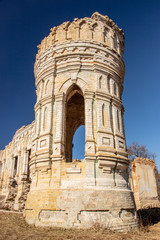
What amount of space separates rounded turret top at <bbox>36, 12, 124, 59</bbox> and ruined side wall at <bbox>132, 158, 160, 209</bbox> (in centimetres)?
989

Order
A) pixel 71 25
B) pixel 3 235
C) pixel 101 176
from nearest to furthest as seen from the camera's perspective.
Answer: pixel 3 235, pixel 101 176, pixel 71 25

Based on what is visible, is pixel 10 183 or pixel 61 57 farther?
pixel 10 183

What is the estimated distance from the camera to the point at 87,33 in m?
11.4

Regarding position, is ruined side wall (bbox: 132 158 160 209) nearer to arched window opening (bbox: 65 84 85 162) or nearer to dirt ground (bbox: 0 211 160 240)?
arched window opening (bbox: 65 84 85 162)

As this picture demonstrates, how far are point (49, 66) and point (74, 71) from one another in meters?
1.56

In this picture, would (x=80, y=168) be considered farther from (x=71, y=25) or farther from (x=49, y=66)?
(x=71, y=25)

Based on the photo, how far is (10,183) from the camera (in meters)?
21.1

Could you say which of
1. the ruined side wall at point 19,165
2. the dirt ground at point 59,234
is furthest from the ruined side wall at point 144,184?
the ruined side wall at point 19,165

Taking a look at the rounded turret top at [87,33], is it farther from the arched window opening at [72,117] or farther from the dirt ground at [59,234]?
the dirt ground at [59,234]

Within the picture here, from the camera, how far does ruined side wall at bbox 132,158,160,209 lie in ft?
54.1

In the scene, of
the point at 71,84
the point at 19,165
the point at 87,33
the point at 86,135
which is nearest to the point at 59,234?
the point at 86,135

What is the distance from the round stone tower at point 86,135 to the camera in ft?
26.2

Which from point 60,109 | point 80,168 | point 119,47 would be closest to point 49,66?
point 60,109

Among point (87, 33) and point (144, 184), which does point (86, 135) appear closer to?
point (87, 33)
